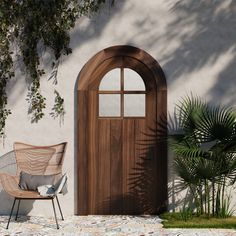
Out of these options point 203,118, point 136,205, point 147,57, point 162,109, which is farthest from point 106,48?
point 136,205

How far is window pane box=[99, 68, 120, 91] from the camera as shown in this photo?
7582 millimetres

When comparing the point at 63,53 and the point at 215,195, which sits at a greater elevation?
the point at 63,53

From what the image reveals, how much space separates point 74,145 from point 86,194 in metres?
0.70

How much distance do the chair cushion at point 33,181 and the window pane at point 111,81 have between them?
4.77ft

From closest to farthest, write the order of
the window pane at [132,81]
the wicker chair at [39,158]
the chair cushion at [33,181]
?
the chair cushion at [33,181] → the wicker chair at [39,158] → the window pane at [132,81]

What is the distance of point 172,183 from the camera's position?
7.55 meters

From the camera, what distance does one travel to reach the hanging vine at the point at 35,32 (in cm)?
755

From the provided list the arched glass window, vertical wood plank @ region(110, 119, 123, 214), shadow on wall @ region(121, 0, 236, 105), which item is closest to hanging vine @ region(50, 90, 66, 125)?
the arched glass window

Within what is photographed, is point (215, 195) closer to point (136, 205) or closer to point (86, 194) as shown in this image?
point (136, 205)

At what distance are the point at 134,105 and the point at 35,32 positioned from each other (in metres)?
1.71

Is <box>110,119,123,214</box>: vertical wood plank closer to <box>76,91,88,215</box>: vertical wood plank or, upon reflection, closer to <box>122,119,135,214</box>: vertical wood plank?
<box>122,119,135,214</box>: vertical wood plank

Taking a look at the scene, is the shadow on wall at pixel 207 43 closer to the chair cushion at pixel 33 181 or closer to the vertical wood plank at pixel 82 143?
the vertical wood plank at pixel 82 143

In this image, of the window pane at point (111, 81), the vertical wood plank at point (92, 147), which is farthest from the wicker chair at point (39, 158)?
the window pane at point (111, 81)

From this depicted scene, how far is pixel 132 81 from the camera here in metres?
7.59
